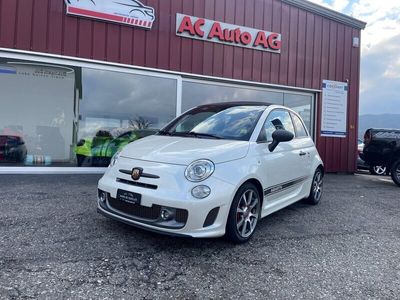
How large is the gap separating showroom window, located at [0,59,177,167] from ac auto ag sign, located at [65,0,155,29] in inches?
46.4

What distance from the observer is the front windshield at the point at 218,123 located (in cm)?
396

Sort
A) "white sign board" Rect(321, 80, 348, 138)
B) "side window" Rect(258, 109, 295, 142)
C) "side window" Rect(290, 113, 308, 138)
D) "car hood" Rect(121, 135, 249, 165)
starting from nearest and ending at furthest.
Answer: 1. "car hood" Rect(121, 135, 249, 165)
2. "side window" Rect(258, 109, 295, 142)
3. "side window" Rect(290, 113, 308, 138)
4. "white sign board" Rect(321, 80, 348, 138)

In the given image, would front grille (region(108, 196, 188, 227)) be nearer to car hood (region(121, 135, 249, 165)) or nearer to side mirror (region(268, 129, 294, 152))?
car hood (region(121, 135, 249, 165))

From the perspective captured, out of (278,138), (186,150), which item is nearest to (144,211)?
(186,150)

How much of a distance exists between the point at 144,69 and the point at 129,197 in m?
5.43

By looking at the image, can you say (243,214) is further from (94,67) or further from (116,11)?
(116,11)

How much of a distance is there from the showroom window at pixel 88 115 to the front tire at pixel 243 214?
17.1 ft

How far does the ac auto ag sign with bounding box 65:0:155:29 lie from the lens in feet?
24.0

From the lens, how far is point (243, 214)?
351cm

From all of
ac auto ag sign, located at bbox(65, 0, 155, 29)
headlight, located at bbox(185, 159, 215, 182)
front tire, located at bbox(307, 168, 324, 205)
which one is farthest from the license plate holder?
ac auto ag sign, located at bbox(65, 0, 155, 29)

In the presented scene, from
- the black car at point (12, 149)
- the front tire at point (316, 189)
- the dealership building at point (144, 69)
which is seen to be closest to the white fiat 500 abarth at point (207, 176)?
the front tire at point (316, 189)

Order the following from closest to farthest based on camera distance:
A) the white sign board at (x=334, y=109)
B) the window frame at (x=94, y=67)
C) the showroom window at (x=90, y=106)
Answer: the window frame at (x=94, y=67)
the showroom window at (x=90, y=106)
the white sign board at (x=334, y=109)

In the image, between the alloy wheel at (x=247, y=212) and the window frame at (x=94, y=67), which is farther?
the window frame at (x=94, y=67)

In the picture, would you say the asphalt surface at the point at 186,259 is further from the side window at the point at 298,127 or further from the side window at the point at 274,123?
the side window at the point at 298,127
